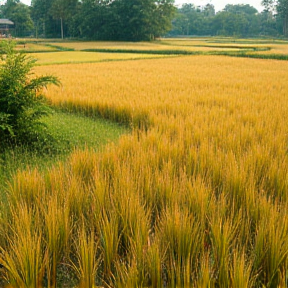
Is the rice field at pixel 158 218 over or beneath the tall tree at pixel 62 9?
beneath

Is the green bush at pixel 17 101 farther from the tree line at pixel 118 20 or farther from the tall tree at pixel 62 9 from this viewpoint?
the tall tree at pixel 62 9

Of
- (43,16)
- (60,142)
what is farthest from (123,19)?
Answer: (60,142)

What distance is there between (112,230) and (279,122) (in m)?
3.29

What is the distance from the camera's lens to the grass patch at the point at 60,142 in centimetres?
351

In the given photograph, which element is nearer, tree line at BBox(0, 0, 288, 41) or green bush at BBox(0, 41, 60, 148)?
green bush at BBox(0, 41, 60, 148)

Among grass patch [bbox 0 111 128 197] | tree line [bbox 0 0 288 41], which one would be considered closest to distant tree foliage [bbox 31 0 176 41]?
tree line [bbox 0 0 288 41]

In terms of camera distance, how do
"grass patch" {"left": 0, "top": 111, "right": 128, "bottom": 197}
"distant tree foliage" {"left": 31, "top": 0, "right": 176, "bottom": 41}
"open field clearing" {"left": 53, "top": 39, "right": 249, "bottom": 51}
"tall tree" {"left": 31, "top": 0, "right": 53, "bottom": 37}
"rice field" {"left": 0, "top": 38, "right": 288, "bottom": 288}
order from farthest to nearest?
"tall tree" {"left": 31, "top": 0, "right": 53, "bottom": 37}, "distant tree foliage" {"left": 31, "top": 0, "right": 176, "bottom": 41}, "open field clearing" {"left": 53, "top": 39, "right": 249, "bottom": 51}, "grass patch" {"left": 0, "top": 111, "right": 128, "bottom": 197}, "rice field" {"left": 0, "top": 38, "right": 288, "bottom": 288}

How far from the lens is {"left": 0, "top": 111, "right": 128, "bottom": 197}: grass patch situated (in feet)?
11.5

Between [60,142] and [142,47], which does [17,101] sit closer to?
[60,142]

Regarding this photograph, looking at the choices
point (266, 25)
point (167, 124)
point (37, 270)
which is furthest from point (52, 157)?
point (266, 25)

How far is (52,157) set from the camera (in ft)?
12.6

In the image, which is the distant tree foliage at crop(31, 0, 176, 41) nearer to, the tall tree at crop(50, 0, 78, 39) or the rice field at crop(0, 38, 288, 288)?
the tall tree at crop(50, 0, 78, 39)

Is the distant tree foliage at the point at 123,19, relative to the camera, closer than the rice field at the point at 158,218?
No

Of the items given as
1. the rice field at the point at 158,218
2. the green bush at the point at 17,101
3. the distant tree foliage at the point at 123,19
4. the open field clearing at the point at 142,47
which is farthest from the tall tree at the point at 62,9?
the rice field at the point at 158,218
